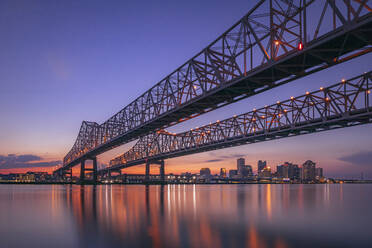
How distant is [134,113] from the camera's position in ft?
176

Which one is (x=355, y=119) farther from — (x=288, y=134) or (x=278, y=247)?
(x=278, y=247)

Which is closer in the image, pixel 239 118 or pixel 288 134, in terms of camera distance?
pixel 288 134

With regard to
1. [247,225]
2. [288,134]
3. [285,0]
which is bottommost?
[247,225]

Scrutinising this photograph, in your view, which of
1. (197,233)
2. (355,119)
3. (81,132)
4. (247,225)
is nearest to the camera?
(197,233)

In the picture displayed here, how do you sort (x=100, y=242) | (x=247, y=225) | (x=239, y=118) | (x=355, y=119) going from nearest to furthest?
(x=100, y=242) → (x=247, y=225) → (x=355, y=119) → (x=239, y=118)

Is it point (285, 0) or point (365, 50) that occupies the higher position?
point (285, 0)

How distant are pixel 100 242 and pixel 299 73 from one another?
48.4 feet

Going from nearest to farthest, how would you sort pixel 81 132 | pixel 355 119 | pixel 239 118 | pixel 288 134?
pixel 355 119 < pixel 288 134 < pixel 239 118 < pixel 81 132

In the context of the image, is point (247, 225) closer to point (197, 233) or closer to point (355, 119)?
point (197, 233)

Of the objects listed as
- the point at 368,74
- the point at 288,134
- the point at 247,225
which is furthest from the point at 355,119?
the point at 247,225

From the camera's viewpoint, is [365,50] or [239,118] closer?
[365,50]

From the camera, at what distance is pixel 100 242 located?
11.9 metres

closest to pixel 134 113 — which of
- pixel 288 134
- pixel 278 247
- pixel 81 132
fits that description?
pixel 288 134

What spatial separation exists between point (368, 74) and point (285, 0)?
3199 centimetres
